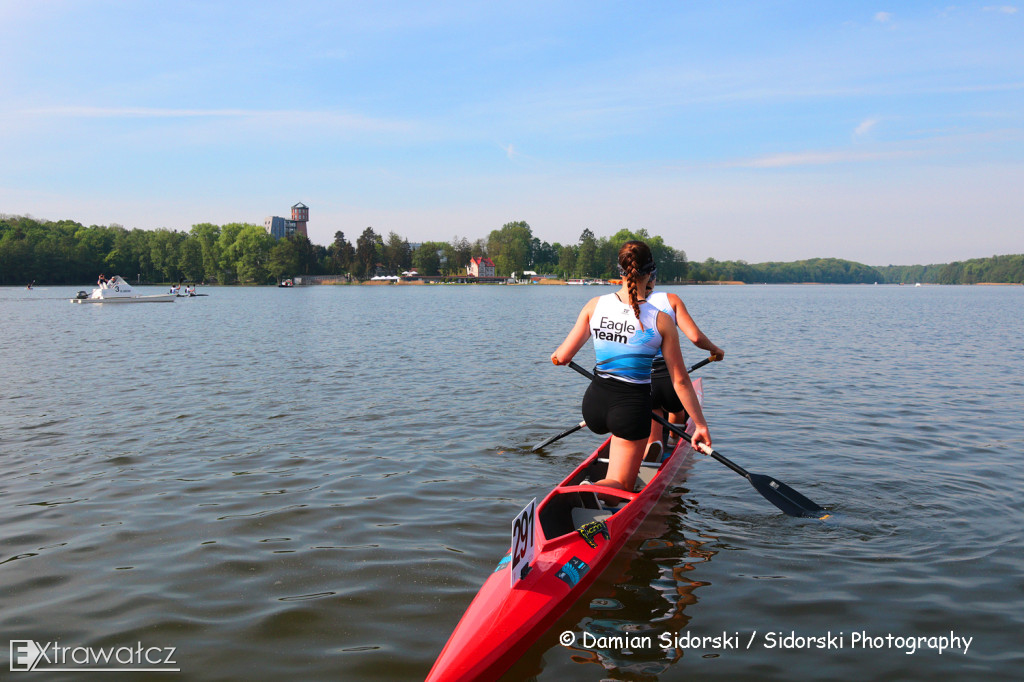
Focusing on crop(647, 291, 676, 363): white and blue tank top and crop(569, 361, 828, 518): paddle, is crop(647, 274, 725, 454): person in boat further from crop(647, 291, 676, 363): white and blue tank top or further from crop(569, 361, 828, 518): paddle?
crop(569, 361, 828, 518): paddle

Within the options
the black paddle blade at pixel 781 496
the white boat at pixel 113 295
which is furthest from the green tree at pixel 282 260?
the black paddle blade at pixel 781 496

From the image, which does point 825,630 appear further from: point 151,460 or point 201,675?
point 151,460

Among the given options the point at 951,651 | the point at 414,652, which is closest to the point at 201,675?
the point at 414,652

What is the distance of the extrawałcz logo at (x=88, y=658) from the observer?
442 cm

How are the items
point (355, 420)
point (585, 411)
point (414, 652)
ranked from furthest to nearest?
point (355, 420)
point (585, 411)
point (414, 652)

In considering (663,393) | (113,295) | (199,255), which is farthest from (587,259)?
(663,393)

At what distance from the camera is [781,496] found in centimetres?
729

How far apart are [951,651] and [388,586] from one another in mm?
4611

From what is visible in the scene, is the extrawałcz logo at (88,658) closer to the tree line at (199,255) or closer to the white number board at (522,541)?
the white number board at (522,541)

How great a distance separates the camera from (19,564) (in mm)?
5941

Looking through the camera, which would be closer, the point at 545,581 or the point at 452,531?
the point at 545,581

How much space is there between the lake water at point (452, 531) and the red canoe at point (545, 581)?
0.21m

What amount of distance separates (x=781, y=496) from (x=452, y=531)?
12.7 feet

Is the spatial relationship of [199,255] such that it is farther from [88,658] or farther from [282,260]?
[88,658]
